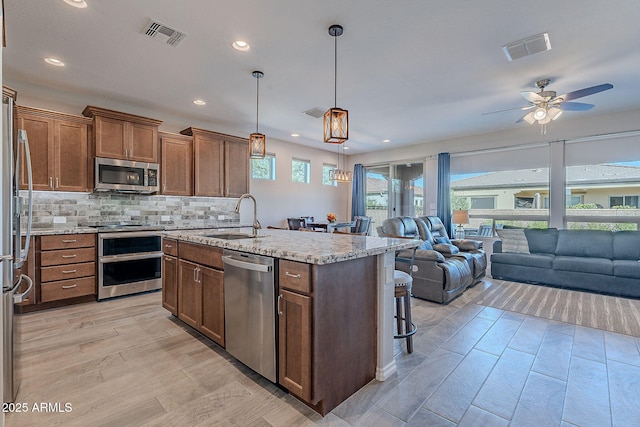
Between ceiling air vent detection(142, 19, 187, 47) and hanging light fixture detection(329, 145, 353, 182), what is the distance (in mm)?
3951

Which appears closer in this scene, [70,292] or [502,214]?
[70,292]

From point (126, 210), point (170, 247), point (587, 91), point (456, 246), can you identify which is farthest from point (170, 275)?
point (587, 91)

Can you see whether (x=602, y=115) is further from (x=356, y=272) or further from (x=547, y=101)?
(x=356, y=272)

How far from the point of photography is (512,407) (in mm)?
1853

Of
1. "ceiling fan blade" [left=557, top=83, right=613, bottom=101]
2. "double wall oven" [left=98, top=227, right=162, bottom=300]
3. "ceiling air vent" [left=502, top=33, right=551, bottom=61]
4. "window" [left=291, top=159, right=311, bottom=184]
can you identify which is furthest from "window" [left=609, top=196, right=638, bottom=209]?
"double wall oven" [left=98, top=227, right=162, bottom=300]

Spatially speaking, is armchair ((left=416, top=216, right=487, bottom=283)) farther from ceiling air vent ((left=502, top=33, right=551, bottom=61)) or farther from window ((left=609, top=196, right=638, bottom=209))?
ceiling air vent ((left=502, top=33, right=551, bottom=61))

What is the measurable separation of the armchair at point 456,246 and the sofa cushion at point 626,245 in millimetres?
1732

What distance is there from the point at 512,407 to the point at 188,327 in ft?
9.09

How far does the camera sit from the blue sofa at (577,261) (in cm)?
415

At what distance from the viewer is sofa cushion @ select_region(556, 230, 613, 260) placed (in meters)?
4.57

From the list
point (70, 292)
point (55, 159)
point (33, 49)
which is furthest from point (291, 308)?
point (55, 159)

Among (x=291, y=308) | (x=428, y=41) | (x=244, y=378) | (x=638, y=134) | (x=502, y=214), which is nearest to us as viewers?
(x=291, y=308)

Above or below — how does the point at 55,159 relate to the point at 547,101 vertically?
below

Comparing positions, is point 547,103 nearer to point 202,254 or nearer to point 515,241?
point 515,241
